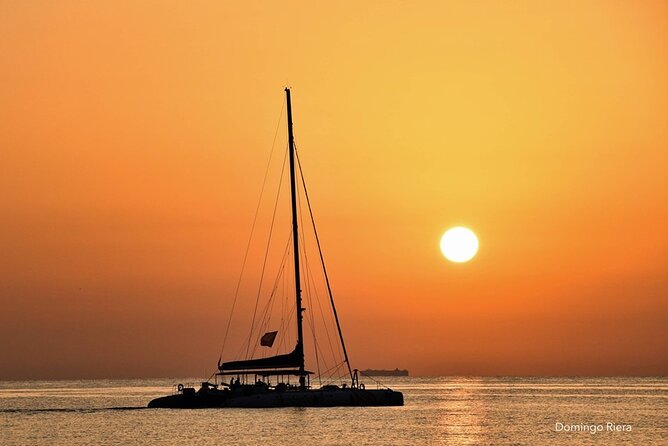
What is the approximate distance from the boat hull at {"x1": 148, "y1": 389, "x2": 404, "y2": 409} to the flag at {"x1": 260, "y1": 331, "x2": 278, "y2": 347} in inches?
182

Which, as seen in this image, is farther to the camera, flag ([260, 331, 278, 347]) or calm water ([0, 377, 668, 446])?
flag ([260, 331, 278, 347])

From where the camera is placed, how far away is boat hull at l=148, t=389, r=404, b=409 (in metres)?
95.2

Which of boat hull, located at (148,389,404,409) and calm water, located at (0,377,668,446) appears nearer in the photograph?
calm water, located at (0,377,668,446)

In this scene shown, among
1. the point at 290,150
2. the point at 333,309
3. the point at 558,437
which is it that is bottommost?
the point at 558,437

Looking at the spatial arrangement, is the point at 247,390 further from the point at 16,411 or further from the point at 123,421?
the point at 16,411

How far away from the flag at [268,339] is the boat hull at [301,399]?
4.63 m

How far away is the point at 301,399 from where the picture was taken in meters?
95.1

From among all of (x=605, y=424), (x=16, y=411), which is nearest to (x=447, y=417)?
(x=605, y=424)

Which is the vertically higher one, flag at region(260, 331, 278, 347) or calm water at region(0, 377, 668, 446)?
flag at region(260, 331, 278, 347)

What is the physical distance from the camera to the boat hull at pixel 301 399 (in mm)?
95188

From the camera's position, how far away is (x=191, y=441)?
264 feet

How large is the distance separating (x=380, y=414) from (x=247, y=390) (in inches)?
627

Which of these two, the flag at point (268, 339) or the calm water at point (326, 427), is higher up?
the flag at point (268, 339)

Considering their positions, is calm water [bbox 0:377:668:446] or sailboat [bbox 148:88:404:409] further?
sailboat [bbox 148:88:404:409]
